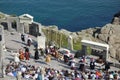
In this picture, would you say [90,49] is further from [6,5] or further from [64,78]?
[6,5]

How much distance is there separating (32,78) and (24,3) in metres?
109

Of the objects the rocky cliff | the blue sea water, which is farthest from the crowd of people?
the blue sea water

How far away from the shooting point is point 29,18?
77.4 meters

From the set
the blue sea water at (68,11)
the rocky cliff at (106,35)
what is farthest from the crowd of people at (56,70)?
the blue sea water at (68,11)

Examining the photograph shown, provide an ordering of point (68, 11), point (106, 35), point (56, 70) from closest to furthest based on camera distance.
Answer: point (56, 70) → point (106, 35) → point (68, 11)

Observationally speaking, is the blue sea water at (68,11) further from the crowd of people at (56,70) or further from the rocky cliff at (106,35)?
the crowd of people at (56,70)

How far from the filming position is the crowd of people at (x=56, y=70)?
6075 centimetres

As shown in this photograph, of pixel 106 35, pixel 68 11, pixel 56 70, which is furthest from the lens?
pixel 68 11

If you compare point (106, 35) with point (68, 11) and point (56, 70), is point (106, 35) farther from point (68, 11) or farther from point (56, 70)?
point (68, 11)

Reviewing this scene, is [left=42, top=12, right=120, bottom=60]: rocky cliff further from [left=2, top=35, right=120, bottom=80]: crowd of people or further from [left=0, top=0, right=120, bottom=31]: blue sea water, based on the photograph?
[left=0, top=0, right=120, bottom=31]: blue sea water

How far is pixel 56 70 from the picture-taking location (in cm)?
6344

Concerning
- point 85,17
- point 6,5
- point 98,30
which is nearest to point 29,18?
point 98,30

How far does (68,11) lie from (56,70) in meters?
99.0

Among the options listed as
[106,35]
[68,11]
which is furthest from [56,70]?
[68,11]
